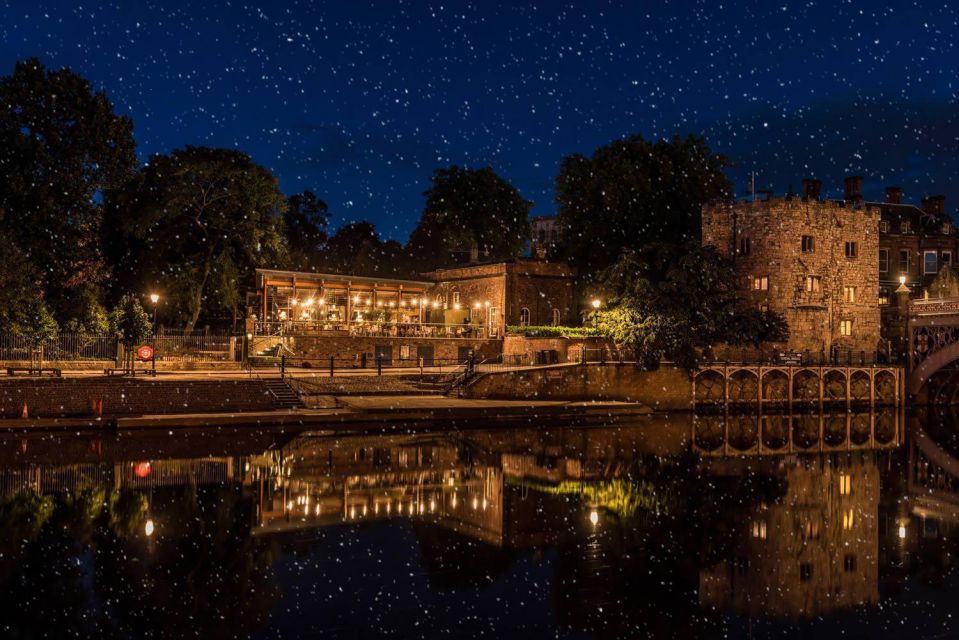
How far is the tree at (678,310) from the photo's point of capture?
121 ft

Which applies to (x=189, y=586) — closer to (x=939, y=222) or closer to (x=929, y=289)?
(x=929, y=289)

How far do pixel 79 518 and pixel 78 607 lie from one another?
17.0 ft

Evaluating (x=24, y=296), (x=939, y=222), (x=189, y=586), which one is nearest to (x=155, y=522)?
(x=189, y=586)

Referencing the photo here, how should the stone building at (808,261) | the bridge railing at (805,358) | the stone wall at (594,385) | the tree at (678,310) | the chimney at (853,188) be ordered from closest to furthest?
the stone wall at (594,385) < the tree at (678,310) < the bridge railing at (805,358) < the stone building at (808,261) < the chimney at (853,188)

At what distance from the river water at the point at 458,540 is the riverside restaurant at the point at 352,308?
59.1ft

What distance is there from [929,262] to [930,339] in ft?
54.7

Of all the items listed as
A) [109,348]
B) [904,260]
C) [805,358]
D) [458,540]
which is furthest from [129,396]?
[904,260]

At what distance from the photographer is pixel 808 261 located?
4375 cm

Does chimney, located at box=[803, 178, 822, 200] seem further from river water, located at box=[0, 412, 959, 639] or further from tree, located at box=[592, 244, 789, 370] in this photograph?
river water, located at box=[0, 412, 959, 639]

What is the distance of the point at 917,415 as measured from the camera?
131 feet

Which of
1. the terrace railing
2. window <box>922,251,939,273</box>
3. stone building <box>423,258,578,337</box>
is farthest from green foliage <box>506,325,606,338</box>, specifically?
window <box>922,251,939,273</box>

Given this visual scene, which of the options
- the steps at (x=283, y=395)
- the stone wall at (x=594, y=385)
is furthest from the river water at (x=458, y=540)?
the stone wall at (x=594, y=385)

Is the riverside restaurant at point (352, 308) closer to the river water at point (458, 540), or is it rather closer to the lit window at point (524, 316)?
the lit window at point (524, 316)

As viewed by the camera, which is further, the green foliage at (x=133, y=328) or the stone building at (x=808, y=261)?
the stone building at (x=808, y=261)
